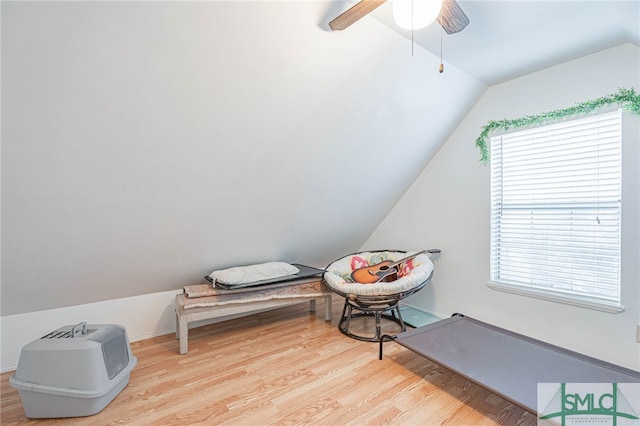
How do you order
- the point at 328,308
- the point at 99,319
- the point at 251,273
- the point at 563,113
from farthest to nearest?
the point at 328,308 → the point at 251,273 → the point at 99,319 → the point at 563,113

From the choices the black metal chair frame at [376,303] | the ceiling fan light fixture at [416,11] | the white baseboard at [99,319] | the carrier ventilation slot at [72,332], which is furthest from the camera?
the black metal chair frame at [376,303]

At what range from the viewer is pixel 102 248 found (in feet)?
7.27

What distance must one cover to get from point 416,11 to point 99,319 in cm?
319

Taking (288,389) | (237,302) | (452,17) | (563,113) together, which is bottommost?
(288,389)

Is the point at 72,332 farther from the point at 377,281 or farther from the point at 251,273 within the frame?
the point at 377,281

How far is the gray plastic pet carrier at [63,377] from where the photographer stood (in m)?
1.67

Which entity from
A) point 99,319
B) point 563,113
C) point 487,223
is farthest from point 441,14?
point 99,319

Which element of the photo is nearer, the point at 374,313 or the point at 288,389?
the point at 288,389

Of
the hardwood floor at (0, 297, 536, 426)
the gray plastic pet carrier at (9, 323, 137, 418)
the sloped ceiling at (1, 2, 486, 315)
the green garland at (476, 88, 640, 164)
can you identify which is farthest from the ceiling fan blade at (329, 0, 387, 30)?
the gray plastic pet carrier at (9, 323, 137, 418)

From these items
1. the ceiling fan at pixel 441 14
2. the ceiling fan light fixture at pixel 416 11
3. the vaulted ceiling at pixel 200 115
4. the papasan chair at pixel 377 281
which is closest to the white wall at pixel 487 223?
the vaulted ceiling at pixel 200 115

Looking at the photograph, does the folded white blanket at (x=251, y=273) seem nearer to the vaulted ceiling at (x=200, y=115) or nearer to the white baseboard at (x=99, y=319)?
the vaulted ceiling at (x=200, y=115)

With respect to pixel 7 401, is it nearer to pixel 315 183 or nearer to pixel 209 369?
pixel 209 369

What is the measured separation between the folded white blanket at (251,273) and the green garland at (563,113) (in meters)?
2.15

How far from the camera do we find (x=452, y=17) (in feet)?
4.55
